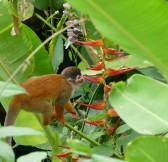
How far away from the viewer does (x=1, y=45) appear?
229cm

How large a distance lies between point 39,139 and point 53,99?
0.87 ft

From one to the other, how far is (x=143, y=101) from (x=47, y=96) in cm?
101

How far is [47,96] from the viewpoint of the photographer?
2279 mm

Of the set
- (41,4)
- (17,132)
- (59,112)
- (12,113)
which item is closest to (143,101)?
(17,132)

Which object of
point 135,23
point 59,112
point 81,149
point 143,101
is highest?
point 135,23

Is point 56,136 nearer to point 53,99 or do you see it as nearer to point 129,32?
point 53,99

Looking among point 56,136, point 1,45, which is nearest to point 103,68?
point 56,136

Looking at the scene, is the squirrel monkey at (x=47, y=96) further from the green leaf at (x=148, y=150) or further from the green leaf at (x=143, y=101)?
the green leaf at (x=148, y=150)

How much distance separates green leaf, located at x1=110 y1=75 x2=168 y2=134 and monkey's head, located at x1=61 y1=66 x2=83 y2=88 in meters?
0.96

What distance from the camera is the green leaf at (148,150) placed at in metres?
0.99

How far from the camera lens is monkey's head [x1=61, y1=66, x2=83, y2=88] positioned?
2.30m

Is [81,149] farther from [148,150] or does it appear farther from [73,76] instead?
[73,76]

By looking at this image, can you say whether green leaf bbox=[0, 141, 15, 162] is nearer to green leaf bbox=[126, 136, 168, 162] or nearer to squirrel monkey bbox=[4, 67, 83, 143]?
green leaf bbox=[126, 136, 168, 162]

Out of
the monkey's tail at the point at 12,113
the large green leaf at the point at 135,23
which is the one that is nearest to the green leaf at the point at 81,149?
the large green leaf at the point at 135,23
